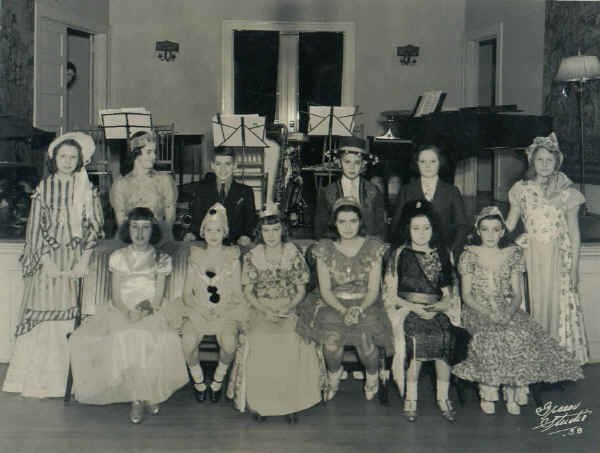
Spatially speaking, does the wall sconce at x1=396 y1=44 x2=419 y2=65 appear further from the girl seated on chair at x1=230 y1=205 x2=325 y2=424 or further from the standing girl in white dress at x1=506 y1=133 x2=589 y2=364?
the girl seated on chair at x1=230 y1=205 x2=325 y2=424

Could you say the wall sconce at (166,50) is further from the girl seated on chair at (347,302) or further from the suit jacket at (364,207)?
the girl seated on chair at (347,302)

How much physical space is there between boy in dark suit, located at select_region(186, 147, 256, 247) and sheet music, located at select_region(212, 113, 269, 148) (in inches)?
63.6

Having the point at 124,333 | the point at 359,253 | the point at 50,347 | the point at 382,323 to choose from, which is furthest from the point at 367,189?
the point at 50,347

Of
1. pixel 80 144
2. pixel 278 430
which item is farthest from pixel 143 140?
pixel 278 430

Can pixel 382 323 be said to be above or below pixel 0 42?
below

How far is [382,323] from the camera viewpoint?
13.4 feet

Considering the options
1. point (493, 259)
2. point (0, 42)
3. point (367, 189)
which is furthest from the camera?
point (0, 42)

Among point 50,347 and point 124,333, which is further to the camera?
point 50,347

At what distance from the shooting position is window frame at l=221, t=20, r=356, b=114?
11.1 meters

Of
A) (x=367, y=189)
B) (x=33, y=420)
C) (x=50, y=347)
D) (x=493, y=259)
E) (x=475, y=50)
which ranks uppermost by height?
(x=475, y=50)

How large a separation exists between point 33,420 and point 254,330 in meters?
1.24

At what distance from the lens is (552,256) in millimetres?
4527

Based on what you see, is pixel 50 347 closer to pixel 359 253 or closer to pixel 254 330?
pixel 254 330

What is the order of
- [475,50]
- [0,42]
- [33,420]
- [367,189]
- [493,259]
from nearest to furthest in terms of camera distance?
1. [33,420]
2. [493,259]
3. [367,189]
4. [0,42]
5. [475,50]
